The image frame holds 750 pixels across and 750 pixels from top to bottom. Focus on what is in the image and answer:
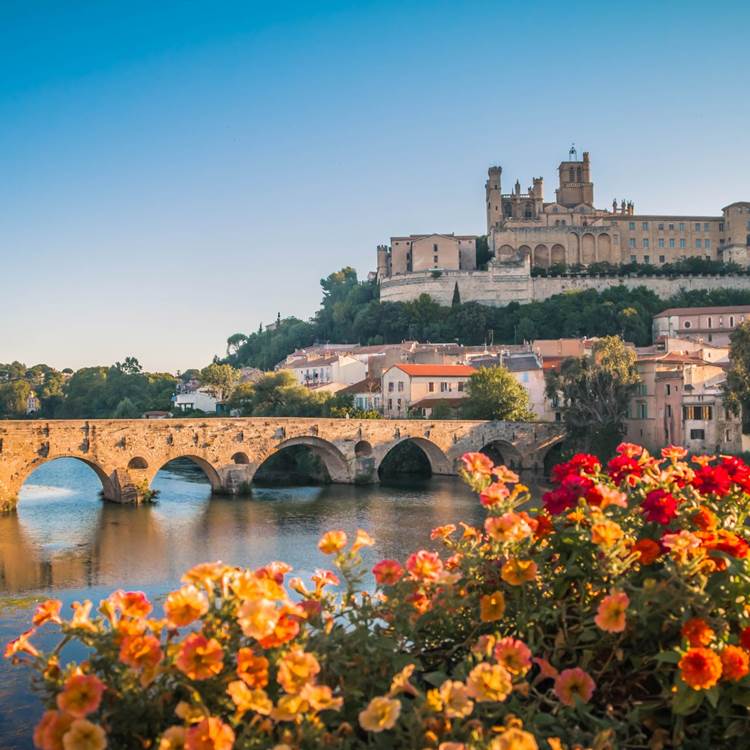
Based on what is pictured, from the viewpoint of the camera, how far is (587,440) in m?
41.8

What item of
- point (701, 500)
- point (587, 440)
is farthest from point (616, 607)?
point (587, 440)

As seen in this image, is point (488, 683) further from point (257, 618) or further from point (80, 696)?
point (80, 696)

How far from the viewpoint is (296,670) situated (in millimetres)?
3768

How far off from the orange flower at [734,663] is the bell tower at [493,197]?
90.4 m

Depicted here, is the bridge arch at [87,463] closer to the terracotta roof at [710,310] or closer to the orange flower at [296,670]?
the orange flower at [296,670]

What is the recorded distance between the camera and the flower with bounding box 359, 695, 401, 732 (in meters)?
3.63

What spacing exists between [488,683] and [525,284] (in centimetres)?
7855

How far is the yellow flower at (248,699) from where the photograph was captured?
3625 mm

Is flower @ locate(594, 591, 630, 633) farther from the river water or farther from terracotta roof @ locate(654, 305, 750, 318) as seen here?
terracotta roof @ locate(654, 305, 750, 318)

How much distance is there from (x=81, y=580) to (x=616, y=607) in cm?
1751

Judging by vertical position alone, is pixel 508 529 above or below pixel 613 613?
above

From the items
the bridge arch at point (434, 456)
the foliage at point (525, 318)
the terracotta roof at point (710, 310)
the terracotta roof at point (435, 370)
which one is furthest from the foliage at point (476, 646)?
the foliage at point (525, 318)

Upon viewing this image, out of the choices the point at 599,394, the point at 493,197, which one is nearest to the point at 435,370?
the point at 599,394

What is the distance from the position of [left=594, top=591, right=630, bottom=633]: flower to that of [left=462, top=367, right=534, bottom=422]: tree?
41214 millimetres
